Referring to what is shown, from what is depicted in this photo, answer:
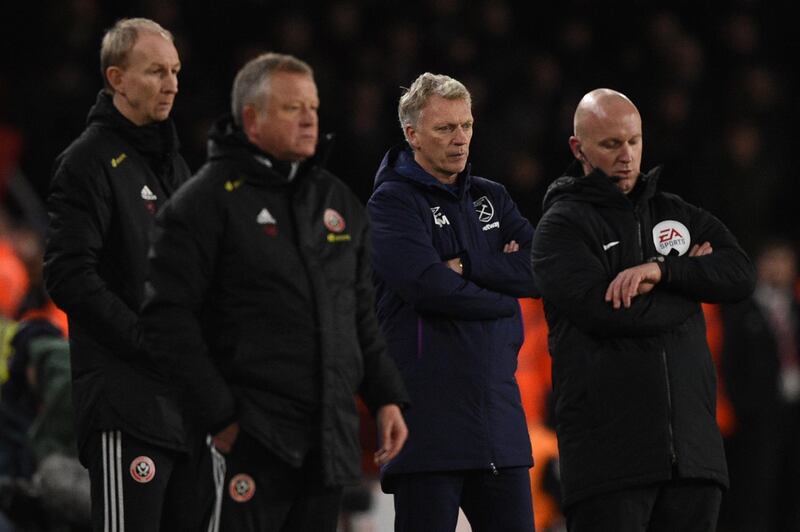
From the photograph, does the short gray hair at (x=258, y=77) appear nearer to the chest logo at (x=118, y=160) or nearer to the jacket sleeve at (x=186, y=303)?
the jacket sleeve at (x=186, y=303)

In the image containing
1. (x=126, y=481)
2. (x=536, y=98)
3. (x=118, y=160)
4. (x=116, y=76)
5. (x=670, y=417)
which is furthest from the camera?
(x=536, y=98)

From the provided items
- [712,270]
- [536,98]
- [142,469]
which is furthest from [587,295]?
[536,98]

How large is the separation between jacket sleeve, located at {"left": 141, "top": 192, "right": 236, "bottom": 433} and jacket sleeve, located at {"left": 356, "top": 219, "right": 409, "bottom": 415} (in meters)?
0.47

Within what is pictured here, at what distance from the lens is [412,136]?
548 centimetres

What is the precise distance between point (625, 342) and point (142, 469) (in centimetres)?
160

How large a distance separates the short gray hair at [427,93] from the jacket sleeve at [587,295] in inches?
27.0

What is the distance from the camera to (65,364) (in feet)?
22.5

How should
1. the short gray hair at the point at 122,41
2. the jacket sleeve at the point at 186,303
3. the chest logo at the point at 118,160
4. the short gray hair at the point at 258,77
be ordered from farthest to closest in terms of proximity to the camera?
the short gray hair at the point at 122,41 < the chest logo at the point at 118,160 < the short gray hair at the point at 258,77 < the jacket sleeve at the point at 186,303

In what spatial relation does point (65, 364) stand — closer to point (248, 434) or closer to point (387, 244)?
point (387, 244)

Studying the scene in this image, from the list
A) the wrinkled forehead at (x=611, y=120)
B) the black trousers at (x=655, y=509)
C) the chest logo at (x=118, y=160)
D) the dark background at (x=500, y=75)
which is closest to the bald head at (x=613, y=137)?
the wrinkled forehead at (x=611, y=120)

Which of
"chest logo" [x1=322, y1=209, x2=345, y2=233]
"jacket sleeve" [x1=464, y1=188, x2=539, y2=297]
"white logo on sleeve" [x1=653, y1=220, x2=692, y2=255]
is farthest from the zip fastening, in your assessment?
"chest logo" [x1=322, y1=209, x2=345, y2=233]

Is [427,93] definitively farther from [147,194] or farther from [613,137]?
[147,194]

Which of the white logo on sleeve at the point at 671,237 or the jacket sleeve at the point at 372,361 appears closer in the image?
the jacket sleeve at the point at 372,361

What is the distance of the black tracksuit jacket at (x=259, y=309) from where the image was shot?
3980 millimetres
